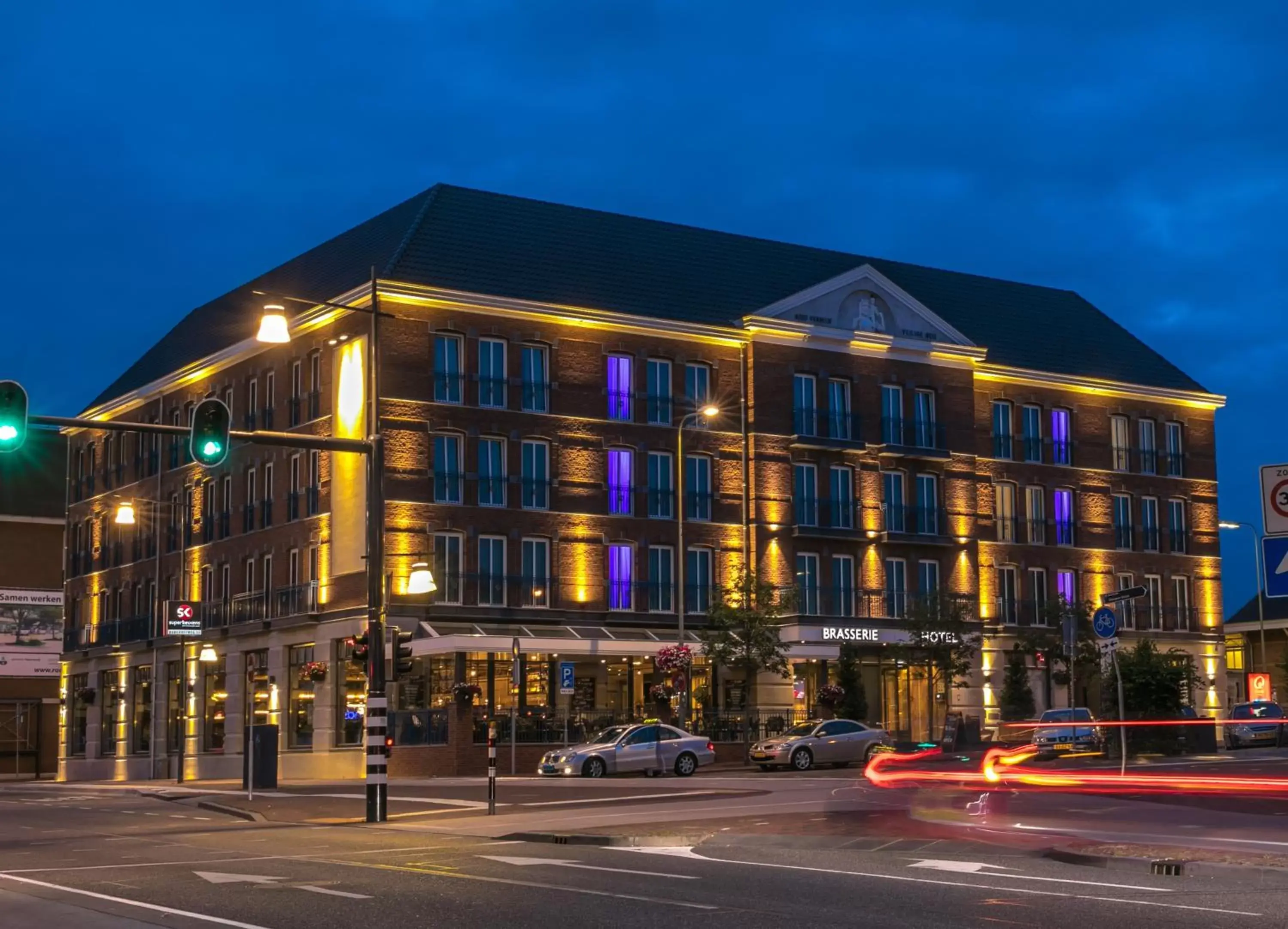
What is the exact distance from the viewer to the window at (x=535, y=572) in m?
56.0

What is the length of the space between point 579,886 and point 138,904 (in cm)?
395

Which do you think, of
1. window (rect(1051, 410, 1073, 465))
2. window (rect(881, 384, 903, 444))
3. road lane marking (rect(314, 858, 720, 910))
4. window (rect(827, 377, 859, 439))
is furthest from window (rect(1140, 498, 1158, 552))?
road lane marking (rect(314, 858, 720, 910))

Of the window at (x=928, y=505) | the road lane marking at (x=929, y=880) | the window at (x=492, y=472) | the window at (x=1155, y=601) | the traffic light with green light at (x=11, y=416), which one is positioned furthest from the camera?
the window at (x=1155, y=601)

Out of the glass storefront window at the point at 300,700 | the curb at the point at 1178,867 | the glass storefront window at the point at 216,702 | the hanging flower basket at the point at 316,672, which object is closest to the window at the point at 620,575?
the hanging flower basket at the point at 316,672

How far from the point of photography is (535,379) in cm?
5678

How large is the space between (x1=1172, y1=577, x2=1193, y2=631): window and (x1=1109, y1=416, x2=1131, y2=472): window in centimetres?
510

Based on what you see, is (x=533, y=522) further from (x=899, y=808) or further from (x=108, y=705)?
(x=899, y=808)

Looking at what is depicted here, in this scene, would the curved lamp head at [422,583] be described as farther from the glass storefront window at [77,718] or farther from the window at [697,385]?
the glass storefront window at [77,718]

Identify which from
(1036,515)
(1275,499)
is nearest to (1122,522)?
(1036,515)

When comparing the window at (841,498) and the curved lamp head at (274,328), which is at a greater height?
the window at (841,498)

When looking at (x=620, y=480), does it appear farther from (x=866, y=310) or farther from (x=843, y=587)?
(x=866, y=310)

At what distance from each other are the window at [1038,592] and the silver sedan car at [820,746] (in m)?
18.1

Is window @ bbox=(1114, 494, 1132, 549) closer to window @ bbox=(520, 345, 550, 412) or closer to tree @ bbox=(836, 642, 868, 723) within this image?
tree @ bbox=(836, 642, 868, 723)

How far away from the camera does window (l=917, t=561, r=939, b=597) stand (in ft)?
209
